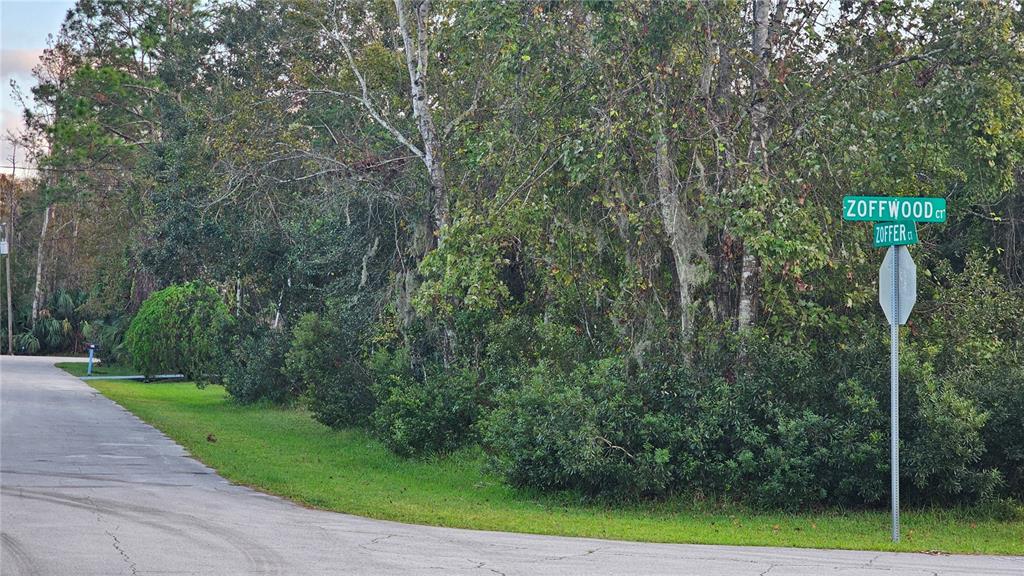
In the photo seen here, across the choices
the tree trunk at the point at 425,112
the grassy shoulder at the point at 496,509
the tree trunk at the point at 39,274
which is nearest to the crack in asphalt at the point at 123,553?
the grassy shoulder at the point at 496,509

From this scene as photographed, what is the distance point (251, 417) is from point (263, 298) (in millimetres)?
5040

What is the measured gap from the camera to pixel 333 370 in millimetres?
26750

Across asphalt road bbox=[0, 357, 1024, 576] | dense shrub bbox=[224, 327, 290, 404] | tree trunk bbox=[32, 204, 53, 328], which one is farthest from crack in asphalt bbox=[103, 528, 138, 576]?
tree trunk bbox=[32, 204, 53, 328]

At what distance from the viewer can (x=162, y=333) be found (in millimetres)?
45906

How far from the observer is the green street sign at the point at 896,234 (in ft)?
39.5

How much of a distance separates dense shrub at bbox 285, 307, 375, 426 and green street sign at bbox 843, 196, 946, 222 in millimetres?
14630

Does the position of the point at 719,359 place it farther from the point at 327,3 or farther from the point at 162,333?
the point at 162,333

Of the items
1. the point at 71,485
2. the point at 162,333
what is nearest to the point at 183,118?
the point at 162,333

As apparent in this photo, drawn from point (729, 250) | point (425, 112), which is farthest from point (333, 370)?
point (729, 250)

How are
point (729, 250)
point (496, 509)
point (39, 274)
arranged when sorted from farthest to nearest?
point (39, 274), point (729, 250), point (496, 509)

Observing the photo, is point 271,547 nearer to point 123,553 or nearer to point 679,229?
point 123,553

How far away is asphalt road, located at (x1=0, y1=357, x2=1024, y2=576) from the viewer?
1041 cm

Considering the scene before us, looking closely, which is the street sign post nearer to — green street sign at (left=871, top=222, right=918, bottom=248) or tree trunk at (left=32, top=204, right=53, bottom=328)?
green street sign at (left=871, top=222, right=918, bottom=248)

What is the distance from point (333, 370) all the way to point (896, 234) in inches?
658
